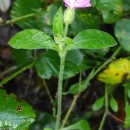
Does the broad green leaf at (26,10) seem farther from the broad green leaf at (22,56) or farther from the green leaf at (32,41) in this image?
the green leaf at (32,41)

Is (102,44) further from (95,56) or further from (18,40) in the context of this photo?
(95,56)

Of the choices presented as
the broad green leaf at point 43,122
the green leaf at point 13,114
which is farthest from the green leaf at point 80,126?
the green leaf at point 13,114

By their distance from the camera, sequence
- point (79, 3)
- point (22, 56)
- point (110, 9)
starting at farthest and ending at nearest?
point (22, 56) → point (110, 9) → point (79, 3)

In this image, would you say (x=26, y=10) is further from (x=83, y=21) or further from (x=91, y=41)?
(x=91, y=41)

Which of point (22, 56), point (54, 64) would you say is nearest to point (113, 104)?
point (54, 64)

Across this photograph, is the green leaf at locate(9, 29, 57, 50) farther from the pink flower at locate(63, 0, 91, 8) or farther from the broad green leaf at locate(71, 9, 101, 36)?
the broad green leaf at locate(71, 9, 101, 36)
